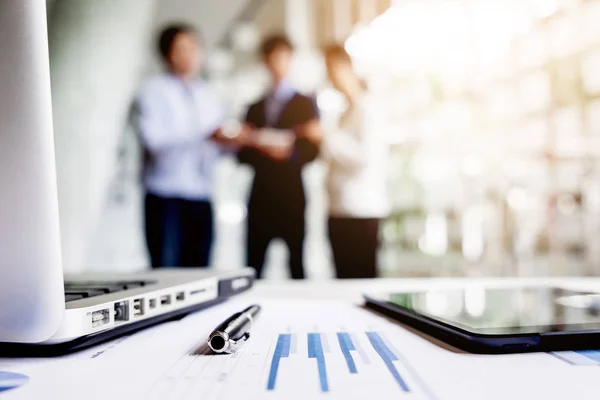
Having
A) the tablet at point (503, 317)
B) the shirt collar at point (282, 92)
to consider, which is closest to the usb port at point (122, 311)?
the tablet at point (503, 317)

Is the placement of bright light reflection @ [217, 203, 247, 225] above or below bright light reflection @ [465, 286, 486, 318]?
above

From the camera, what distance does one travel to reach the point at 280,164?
222cm

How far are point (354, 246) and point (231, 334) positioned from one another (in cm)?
189

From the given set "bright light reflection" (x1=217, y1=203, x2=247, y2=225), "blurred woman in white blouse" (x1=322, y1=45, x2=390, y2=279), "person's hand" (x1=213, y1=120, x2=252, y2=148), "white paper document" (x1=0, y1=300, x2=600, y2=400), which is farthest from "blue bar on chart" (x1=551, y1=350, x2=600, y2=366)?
"bright light reflection" (x1=217, y1=203, x2=247, y2=225)

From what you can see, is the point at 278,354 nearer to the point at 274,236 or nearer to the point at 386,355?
the point at 386,355

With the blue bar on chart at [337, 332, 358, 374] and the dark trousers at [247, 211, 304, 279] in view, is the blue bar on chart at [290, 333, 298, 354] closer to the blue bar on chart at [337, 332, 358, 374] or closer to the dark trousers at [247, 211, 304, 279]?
the blue bar on chart at [337, 332, 358, 374]

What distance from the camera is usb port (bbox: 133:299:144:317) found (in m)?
0.40

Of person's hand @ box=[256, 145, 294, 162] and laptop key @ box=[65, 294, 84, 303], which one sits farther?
person's hand @ box=[256, 145, 294, 162]

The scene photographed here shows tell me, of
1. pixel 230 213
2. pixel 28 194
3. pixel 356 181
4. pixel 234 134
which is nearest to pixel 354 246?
pixel 356 181

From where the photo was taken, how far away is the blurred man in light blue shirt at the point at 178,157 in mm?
2164

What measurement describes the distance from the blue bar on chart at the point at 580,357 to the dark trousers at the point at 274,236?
1875 mm

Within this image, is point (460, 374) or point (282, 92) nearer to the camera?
point (460, 374)

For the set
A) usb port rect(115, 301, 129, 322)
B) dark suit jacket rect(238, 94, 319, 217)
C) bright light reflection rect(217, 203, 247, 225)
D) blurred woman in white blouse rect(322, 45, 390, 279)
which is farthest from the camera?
bright light reflection rect(217, 203, 247, 225)

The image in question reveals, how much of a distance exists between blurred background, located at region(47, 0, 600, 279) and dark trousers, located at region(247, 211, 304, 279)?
67mm
